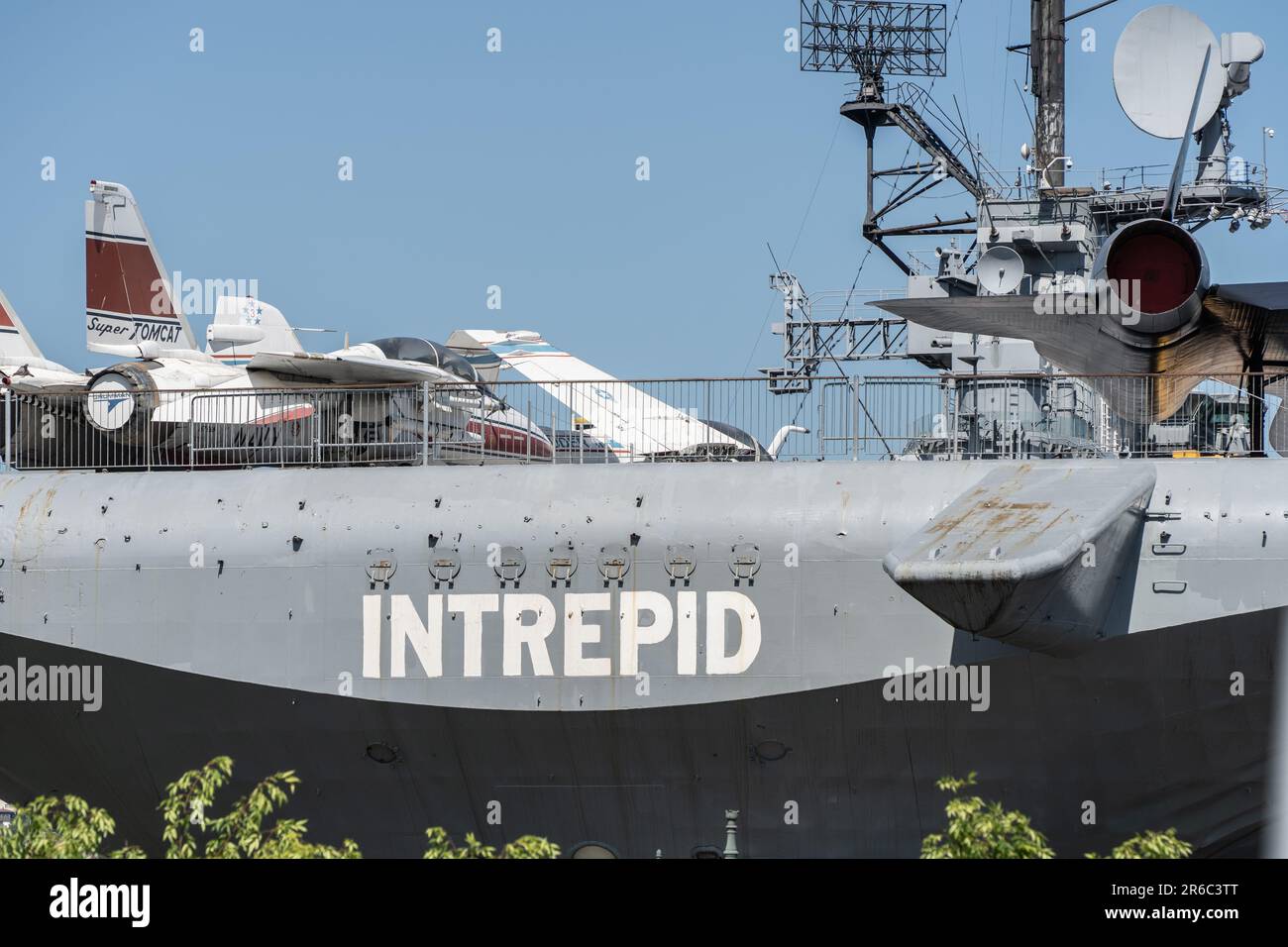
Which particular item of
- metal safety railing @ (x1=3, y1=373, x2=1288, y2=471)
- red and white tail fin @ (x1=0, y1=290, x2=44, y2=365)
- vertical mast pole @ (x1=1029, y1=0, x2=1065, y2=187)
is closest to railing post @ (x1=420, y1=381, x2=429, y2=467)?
metal safety railing @ (x1=3, y1=373, x2=1288, y2=471)

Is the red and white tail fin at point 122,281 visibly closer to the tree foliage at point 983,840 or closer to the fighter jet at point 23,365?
the fighter jet at point 23,365

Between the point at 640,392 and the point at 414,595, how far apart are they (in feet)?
12.6

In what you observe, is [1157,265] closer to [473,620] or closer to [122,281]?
[473,620]

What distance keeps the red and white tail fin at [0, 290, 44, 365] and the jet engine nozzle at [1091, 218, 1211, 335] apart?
1849 centimetres

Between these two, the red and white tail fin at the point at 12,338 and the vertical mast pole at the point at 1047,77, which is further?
the vertical mast pole at the point at 1047,77

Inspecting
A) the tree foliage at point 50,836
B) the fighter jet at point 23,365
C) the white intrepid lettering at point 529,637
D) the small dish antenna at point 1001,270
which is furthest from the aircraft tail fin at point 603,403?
the tree foliage at point 50,836

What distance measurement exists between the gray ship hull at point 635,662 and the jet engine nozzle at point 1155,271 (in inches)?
77.3

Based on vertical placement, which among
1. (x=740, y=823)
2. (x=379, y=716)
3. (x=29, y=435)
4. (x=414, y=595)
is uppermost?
(x=29, y=435)

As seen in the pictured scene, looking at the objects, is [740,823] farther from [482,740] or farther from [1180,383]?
[1180,383]

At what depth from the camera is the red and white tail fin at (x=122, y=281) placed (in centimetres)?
2753

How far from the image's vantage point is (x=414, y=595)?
59.2ft

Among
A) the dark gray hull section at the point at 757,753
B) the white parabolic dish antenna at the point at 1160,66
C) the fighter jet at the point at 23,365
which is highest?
the white parabolic dish antenna at the point at 1160,66
